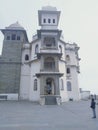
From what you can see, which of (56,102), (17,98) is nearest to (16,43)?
(17,98)

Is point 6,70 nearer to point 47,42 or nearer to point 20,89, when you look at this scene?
point 20,89

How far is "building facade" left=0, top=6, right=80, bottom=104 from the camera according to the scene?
29719 millimetres

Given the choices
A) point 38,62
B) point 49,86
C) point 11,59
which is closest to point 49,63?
point 38,62

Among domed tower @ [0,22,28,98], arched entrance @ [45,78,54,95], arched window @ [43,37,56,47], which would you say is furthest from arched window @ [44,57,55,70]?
domed tower @ [0,22,28,98]

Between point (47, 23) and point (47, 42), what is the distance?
4.98m

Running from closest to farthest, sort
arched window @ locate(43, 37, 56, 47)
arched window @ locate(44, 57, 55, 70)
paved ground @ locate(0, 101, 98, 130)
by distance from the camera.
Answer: paved ground @ locate(0, 101, 98, 130) → arched window @ locate(44, 57, 55, 70) → arched window @ locate(43, 37, 56, 47)

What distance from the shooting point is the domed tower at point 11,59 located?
3356 cm

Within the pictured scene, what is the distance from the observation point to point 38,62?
3162 centimetres

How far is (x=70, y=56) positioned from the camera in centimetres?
3888

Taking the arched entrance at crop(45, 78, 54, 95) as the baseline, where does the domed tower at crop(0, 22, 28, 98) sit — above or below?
above

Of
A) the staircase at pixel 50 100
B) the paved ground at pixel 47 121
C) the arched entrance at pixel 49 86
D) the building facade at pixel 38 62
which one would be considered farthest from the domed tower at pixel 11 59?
the paved ground at pixel 47 121

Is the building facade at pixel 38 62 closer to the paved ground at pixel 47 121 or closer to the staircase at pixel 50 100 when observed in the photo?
the staircase at pixel 50 100

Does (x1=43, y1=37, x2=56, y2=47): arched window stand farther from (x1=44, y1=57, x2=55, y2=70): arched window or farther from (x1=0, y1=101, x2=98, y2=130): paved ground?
(x1=0, y1=101, x2=98, y2=130): paved ground

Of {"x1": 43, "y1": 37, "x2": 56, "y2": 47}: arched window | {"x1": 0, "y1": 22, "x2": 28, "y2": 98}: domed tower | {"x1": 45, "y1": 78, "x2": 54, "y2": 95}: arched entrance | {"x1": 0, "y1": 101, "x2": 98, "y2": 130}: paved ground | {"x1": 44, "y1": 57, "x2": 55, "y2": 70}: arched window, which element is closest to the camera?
{"x1": 0, "y1": 101, "x2": 98, "y2": 130}: paved ground
